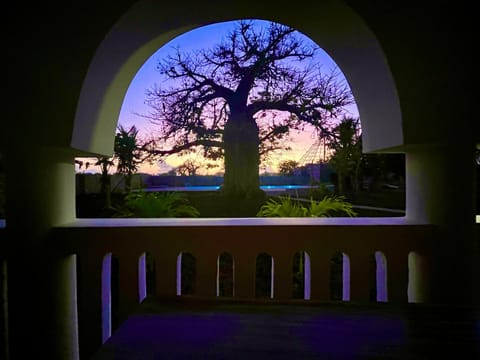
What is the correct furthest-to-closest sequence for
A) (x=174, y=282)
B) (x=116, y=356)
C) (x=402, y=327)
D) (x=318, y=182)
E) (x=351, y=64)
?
1. (x=318, y=182)
2. (x=351, y=64)
3. (x=174, y=282)
4. (x=402, y=327)
5. (x=116, y=356)

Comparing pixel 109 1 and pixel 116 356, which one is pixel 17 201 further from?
pixel 116 356

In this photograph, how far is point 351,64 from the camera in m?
1.85

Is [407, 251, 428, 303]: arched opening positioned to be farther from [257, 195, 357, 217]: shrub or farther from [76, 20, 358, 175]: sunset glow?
[76, 20, 358, 175]: sunset glow

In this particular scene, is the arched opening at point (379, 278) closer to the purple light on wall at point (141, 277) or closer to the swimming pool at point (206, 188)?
the swimming pool at point (206, 188)

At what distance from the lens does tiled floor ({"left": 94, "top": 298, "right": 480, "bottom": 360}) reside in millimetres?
744

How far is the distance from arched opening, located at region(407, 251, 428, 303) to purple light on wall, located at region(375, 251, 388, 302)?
0.45ft

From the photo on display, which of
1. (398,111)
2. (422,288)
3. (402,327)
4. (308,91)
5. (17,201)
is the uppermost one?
(308,91)

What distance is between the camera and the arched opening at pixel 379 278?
162 cm

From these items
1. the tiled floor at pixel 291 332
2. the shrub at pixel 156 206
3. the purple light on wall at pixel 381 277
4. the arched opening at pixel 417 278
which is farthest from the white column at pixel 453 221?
the shrub at pixel 156 206

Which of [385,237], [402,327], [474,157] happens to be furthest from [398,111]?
[402,327]

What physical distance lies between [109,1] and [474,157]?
1.90 m

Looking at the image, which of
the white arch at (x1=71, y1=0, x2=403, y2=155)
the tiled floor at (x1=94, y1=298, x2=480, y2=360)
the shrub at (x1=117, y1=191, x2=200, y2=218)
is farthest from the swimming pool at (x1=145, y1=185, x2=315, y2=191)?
the tiled floor at (x1=94, y1=298, x2=480, y2=360)

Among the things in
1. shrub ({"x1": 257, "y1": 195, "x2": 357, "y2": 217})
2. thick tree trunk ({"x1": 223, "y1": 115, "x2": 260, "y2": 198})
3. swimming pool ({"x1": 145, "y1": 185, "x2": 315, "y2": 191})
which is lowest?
shrub ({"x1": 257, "y1": 195, "x2": 357, "y2": 217})

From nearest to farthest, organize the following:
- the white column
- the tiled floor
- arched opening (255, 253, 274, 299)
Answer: the tiled floor
the white column
arched opening (255, 253, 274, 299)
